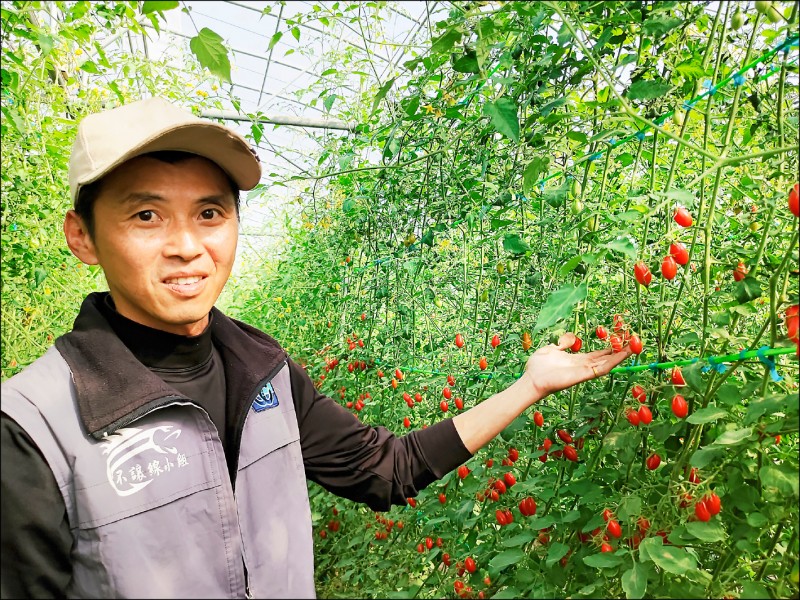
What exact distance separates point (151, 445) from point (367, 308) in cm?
181

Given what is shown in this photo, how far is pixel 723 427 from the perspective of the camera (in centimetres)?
111

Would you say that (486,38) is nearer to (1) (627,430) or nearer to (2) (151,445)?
(1) (627,430)

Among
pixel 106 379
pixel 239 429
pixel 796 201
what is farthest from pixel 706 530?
pixel 106 379

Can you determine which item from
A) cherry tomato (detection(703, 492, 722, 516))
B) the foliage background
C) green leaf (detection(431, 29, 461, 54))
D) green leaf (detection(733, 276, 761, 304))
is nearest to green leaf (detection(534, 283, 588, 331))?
the foliage background

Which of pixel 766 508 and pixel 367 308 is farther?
pixel 367 308

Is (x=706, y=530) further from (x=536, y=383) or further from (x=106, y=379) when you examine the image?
(x=106, y=379)

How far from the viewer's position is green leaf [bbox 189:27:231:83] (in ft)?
2.85

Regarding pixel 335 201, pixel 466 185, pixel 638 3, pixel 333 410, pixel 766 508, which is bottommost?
pixel 766 508

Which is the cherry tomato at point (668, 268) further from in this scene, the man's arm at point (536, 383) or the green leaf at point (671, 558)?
the green leaf at point (671, 558)

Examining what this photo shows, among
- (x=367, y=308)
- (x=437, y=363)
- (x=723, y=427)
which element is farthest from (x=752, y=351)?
(x=367, y=308)

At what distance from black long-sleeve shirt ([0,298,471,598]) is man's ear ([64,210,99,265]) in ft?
0.38

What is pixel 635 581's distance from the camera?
1.00 meters

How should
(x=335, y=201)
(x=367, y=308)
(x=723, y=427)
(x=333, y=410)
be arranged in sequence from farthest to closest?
(x=335, y=201), (x=367, y=308), (x=333, y=410), (x=723, y=427)

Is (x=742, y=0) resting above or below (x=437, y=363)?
above
